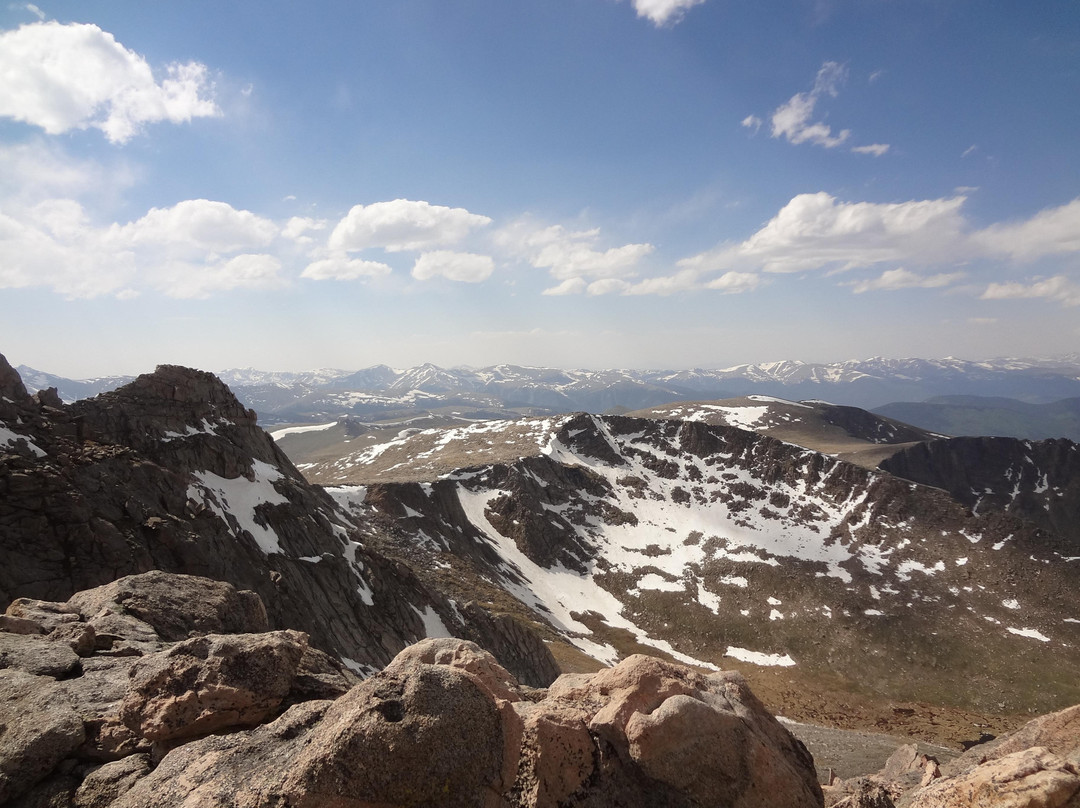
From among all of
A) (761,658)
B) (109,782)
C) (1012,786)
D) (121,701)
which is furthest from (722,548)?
(109,782)

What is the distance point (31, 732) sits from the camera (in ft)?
31.9

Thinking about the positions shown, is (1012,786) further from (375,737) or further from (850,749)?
(850,749)

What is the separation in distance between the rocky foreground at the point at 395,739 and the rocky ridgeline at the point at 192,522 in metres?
18.6

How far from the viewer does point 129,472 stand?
36.4 meters

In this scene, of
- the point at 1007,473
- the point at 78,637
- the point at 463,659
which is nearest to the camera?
the point at 463,659

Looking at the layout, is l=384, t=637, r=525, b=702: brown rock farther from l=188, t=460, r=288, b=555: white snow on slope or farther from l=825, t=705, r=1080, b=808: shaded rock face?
l=188, t=460, r=288, b=555: white snow on slope

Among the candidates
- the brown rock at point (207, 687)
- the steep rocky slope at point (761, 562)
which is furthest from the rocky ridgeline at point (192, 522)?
the steep rocky slope at point (761, 562)

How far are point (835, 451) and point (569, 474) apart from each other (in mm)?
112809

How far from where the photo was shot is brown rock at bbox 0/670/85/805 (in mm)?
9081

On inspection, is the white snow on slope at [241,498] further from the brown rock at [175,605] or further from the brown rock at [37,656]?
the brown rock at [37,656]

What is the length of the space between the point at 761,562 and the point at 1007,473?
5960 inches

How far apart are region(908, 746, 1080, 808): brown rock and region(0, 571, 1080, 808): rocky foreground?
0.12ft

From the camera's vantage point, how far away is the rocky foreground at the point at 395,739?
8.14 m

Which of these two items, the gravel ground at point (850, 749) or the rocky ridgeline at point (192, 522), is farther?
the gravel ground at point (850, 749)
